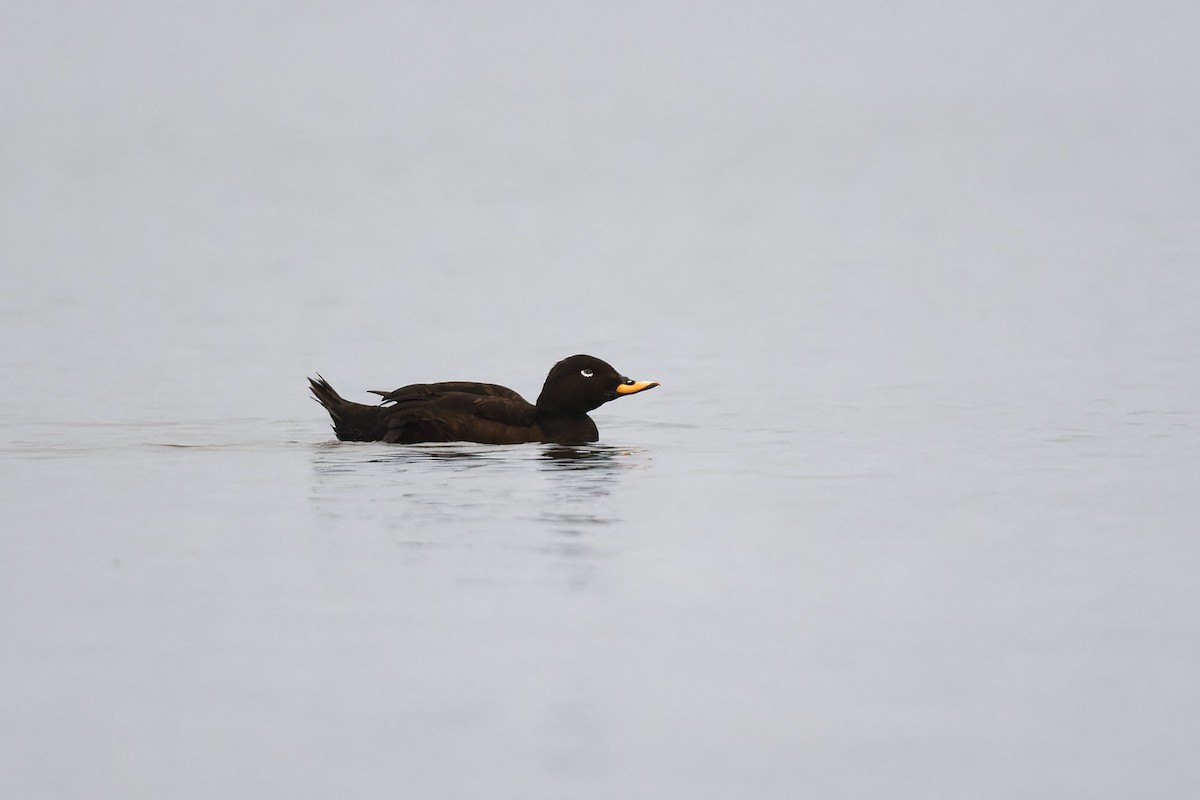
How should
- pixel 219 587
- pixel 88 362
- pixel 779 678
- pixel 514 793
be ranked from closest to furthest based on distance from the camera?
pixel 514 793
pixel 779 678
pixel 219 587
pixel 88 362

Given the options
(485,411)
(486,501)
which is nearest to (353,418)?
(485,411)

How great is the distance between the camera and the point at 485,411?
1341 centimetres

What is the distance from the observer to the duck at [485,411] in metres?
13.3

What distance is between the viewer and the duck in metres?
13.3

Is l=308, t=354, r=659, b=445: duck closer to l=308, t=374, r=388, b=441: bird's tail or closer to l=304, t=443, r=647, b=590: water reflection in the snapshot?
l=308, t=374, r=388, b=441: bird's tail

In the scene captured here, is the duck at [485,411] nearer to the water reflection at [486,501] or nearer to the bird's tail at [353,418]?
the bird's tail at [353,418]

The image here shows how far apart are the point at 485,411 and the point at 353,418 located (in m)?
0.88

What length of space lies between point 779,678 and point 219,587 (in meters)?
2.50

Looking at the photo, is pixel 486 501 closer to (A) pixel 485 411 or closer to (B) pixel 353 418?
(A) pixel 485 411

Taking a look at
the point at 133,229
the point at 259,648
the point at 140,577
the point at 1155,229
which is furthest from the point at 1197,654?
the point at 133,229

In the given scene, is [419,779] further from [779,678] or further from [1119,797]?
[1119,797]

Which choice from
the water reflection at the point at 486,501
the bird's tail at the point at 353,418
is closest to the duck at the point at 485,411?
the bird's tail at the point at 353,418

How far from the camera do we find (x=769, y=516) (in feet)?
34.6

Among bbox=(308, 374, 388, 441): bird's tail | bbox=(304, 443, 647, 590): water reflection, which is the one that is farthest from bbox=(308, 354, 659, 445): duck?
bbox=(304, 443, 647, 590): water reflection
